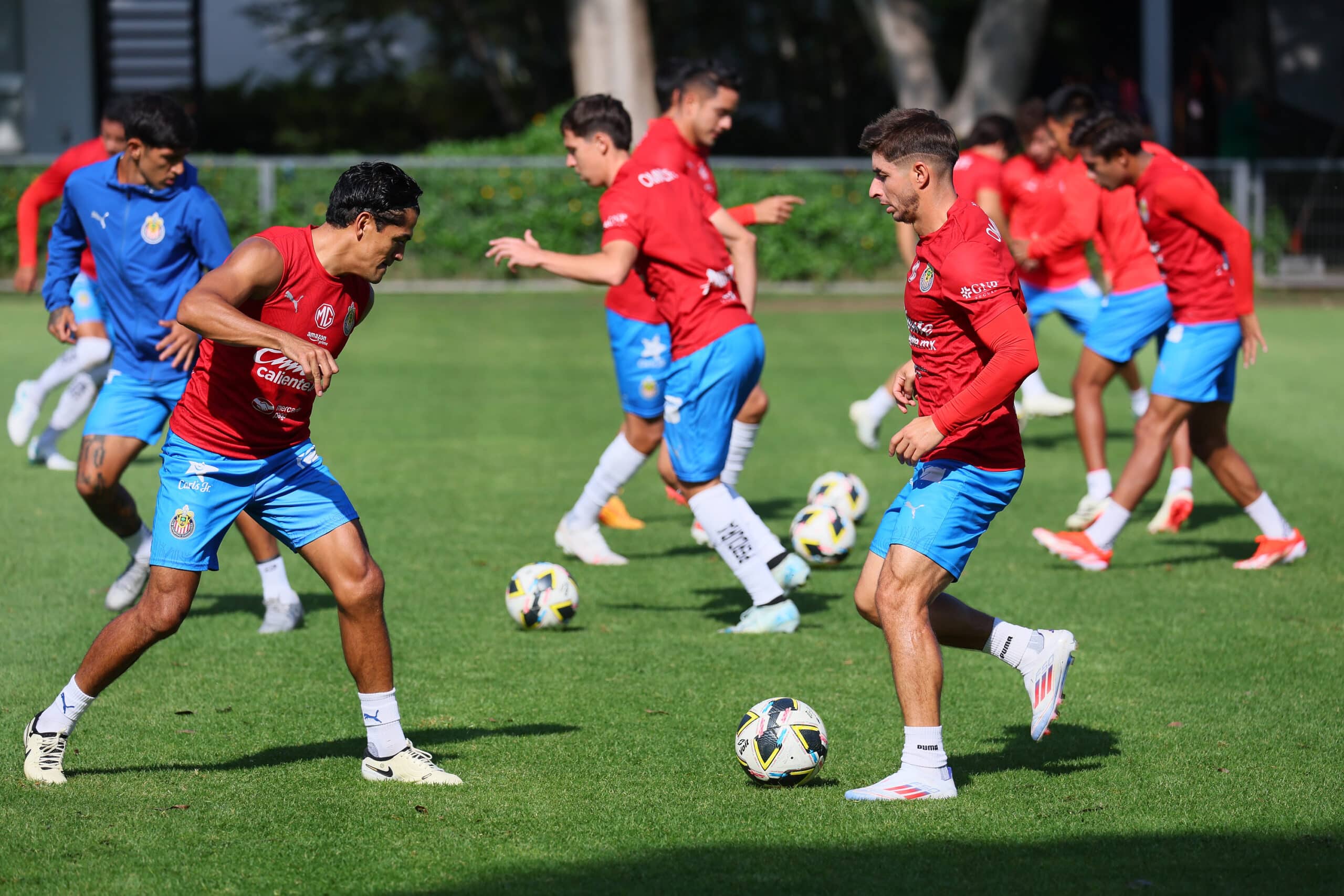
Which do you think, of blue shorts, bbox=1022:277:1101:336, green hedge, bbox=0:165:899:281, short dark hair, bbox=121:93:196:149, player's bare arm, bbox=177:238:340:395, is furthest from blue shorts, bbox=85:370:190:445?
green hedge, bbox=0:165:899:281

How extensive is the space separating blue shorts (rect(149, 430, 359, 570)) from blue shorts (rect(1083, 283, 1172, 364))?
556cm

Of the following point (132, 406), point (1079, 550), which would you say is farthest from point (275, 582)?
point (1079, 550)

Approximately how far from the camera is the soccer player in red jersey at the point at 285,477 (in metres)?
4.87

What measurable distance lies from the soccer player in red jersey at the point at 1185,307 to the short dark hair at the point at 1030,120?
3631mm

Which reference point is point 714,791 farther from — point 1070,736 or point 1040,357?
point 1040,357

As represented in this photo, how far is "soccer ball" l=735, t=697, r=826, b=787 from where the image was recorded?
503 cm

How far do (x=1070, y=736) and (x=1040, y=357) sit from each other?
475 inches

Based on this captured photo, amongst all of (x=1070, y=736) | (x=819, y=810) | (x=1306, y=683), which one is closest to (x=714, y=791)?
(x=819, y=810)

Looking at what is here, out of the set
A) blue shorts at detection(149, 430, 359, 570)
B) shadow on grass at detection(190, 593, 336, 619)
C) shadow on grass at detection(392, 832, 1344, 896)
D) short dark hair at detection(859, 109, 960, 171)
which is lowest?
shadow on grass at detection(190, 593, 336, 619)

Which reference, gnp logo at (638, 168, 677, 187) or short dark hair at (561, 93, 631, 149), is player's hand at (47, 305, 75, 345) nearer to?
short dark hair at (561, 93, 631, 149)

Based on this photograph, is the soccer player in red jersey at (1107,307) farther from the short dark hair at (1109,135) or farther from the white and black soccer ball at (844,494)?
the white and black soccer ball at (844,494)

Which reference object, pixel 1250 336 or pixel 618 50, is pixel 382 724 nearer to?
pixel 1250 336

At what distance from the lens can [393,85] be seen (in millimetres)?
33594

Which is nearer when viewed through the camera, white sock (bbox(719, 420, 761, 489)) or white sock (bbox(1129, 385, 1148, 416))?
white sock (bbox(719, 420, 761, 489))
